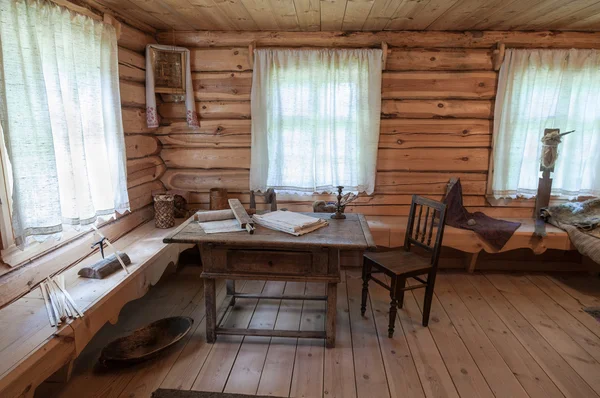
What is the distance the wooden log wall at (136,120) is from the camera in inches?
120

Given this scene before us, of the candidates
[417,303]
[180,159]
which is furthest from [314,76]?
[417,303]

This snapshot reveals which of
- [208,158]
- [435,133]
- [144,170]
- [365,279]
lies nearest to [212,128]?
[208,158]

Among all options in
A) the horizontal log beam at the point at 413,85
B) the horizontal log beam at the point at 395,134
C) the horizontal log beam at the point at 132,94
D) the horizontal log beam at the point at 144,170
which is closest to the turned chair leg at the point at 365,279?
the horizontal log beam at the point at 395,134

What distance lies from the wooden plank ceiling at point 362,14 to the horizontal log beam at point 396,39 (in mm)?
69

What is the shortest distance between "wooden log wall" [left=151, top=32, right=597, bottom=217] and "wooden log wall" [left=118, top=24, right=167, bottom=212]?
23 cm

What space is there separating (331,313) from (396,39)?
2593mm

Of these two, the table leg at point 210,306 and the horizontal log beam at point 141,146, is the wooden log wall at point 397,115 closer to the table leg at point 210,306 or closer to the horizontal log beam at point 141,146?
the horizontal log beam at point 141,146

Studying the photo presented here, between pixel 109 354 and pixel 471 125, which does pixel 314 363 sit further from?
pixel 471 125

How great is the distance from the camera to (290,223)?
2.22m

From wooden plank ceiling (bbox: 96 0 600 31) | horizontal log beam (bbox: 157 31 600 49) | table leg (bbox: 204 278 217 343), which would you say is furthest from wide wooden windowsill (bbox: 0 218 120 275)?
horizontal log beam (bbox: 157 31 600 49)

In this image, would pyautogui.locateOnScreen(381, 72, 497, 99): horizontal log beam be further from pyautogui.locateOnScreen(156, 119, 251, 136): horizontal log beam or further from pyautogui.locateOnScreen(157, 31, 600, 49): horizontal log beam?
pyautogui.locateOnScreen(156, 119, 251, 136): horizontal log beam

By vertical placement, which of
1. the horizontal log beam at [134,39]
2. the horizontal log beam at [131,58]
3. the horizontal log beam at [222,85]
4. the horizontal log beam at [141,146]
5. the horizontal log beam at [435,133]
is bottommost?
the horizontal log beam at [141,146]

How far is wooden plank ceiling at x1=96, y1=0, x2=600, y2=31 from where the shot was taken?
2.63 meters

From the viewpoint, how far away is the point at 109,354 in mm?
2164
